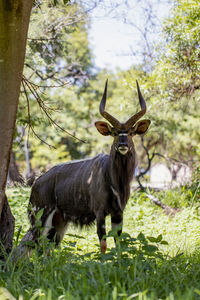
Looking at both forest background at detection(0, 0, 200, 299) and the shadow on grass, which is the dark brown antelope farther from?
the shadow on grass

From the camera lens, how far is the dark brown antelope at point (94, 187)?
4996mm

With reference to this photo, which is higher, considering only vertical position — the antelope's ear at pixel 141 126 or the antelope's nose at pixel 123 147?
the antelope's ear at pixel 141 126

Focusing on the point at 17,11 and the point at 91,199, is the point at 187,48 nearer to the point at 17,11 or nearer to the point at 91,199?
the point at 91,199

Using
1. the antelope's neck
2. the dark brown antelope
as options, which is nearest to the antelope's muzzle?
the dark brown antelope

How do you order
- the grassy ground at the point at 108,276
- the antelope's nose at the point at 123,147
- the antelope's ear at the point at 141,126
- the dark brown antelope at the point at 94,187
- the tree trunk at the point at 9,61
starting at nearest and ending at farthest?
1. the grassy ground at the point at 108,276
2. the tree trunk at the point at 9,61
3. the antelope's nose at the point at 123,147
4. the dark brown antelope at the point at 94,187
5. the antelope's ear at the point at 141,126

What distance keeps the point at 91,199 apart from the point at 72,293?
2.56m

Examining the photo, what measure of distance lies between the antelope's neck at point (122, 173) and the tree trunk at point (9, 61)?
1832mm

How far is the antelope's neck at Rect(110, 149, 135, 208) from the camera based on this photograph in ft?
16.4

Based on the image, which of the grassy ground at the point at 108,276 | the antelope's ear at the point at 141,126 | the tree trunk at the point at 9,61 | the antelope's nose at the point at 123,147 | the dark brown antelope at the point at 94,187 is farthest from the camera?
the antelope's ear at the point at 141,126

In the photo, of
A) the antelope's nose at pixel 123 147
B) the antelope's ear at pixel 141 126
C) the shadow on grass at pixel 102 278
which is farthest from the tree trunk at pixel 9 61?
the antelope's ear at pixel 141 126

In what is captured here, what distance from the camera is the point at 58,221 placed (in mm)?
5531

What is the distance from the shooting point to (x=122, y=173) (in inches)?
198

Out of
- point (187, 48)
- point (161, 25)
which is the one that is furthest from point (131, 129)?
point (161, 25)

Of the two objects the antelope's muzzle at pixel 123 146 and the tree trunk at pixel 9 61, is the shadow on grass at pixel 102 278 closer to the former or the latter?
the tree trunk at pixel 9 61
